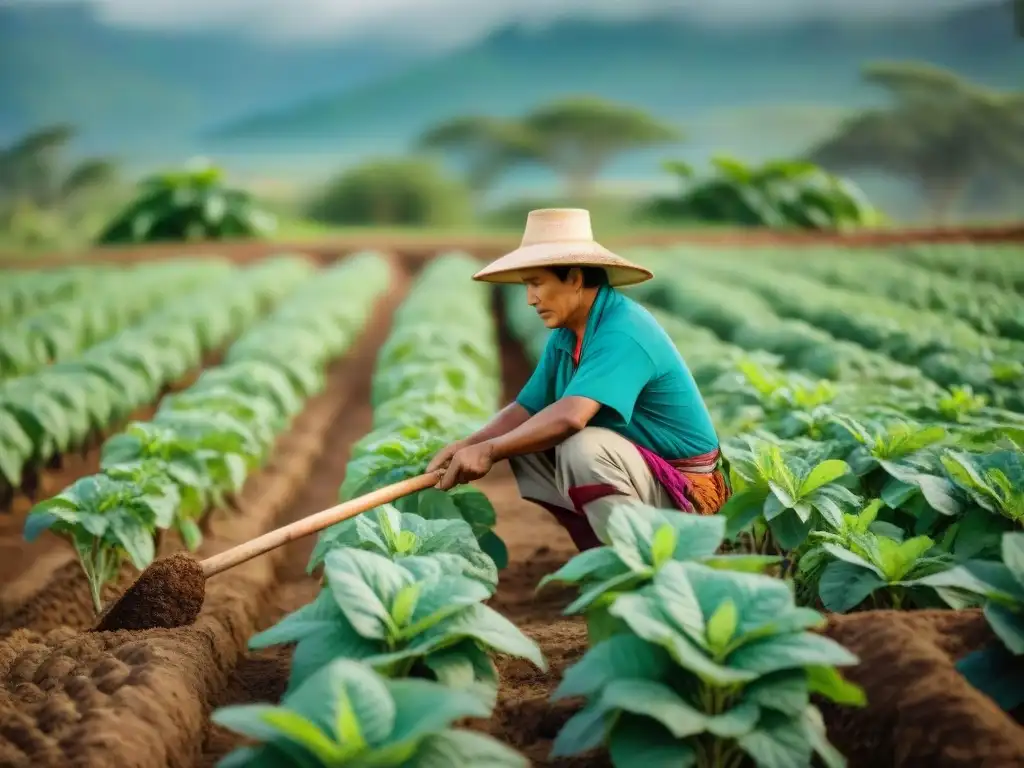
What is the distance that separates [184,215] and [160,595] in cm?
2240

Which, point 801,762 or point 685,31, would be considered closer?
point 801,762

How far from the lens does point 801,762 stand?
6.50 ft

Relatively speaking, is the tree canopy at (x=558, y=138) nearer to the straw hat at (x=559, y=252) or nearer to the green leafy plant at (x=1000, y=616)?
the straw hat at (x=559, y=252)

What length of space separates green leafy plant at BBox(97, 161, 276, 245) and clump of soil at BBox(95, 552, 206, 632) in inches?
850

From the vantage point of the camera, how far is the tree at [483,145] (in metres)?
40.9

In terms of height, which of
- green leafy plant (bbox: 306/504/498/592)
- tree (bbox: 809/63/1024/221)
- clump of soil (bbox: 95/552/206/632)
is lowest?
clump of soil (bbox: 95/552/206/632)

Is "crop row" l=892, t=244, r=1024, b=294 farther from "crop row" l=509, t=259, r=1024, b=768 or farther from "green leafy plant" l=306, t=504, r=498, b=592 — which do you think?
"green leafy plant" l=306, t=504, r=498, b=592

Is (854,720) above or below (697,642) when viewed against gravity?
below

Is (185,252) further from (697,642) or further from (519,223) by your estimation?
(697,642)

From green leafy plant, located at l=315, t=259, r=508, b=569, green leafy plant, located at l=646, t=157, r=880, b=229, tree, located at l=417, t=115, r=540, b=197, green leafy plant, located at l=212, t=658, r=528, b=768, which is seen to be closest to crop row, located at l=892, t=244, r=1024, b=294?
green leafy plant, located at l=646, t=157, r=880, b=229

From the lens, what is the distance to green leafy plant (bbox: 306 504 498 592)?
9.21ft

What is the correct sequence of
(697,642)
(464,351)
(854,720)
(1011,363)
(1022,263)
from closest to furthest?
1. (697,642)
2. (854,720)
3. (1011,363)
4. (464,351)
5. (1022,263)

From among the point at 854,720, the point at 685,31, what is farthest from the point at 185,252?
the point at 685,31

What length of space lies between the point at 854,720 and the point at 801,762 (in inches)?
19.4
